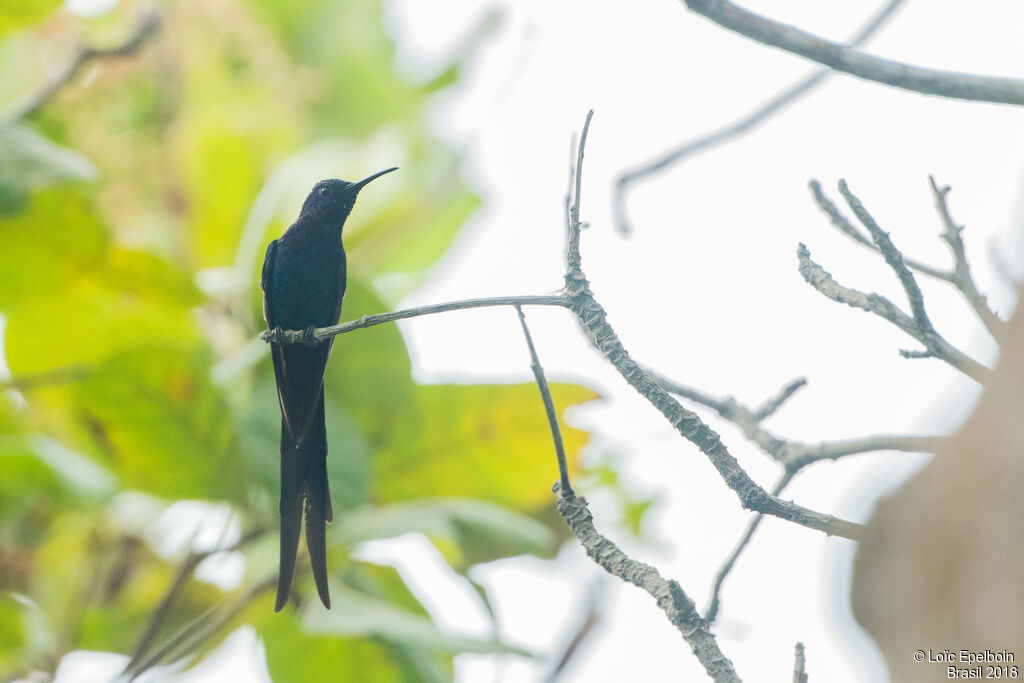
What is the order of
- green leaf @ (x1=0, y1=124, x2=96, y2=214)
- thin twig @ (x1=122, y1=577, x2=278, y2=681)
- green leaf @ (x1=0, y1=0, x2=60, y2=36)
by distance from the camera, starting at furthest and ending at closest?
green leaf @ (x1=0, y1=0, x2=60, y2=36) < green leaf @ (x1=0, y1=124, x2=96, y2=214) < thin twig @ (x1=122, y1=577, x2=278, y2=681)

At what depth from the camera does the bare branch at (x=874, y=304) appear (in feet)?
3.15

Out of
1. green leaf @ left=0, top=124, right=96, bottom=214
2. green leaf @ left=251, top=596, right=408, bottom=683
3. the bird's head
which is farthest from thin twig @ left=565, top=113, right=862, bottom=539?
green leaf @ left=0, top=124, right=96, bottom=214

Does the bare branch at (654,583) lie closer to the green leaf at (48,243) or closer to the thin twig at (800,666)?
the thin twig at (800,666)

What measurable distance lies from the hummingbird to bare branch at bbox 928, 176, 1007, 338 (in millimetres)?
660

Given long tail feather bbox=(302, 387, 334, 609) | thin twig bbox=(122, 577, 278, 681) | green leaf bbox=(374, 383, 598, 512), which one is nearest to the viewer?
long tail feather bbox=(302, 387, 334, 609)

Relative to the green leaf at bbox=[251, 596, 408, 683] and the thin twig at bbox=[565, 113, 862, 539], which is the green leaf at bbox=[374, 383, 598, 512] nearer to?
the green leaf at bbox=[251, 596, 408, 683]

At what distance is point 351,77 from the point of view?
3.46 meters

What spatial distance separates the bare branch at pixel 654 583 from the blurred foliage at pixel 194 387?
0.55 meters

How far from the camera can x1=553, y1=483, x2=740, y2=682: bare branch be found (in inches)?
30.5

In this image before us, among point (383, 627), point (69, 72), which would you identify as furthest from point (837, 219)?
point (69, 72)

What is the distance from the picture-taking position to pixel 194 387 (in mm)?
1647

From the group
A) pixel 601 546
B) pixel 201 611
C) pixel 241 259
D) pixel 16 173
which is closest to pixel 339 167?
pixel 241 259

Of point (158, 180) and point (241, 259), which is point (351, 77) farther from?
point (241, 259)

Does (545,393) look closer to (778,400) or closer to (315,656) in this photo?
(778,400)
